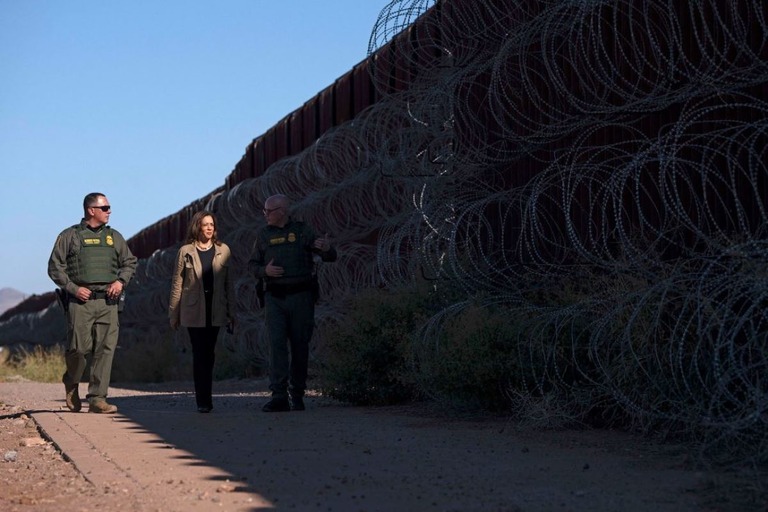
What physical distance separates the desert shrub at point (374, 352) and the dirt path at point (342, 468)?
123cm

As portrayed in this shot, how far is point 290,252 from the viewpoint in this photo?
1064 centimetres

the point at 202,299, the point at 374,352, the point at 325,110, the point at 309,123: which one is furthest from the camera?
the point at 309,123

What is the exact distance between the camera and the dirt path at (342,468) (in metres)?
5.62

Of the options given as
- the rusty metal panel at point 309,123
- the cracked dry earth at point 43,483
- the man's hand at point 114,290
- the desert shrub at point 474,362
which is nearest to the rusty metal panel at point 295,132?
the rusty metal panel at point 309,123

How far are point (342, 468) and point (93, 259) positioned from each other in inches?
192

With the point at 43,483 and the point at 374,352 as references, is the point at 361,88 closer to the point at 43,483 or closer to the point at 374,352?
the point at 374,352

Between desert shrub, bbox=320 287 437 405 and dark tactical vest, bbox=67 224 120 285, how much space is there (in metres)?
2.24

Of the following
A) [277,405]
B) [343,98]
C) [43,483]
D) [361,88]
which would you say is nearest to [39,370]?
[343,98]

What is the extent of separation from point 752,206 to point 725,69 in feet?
3.34

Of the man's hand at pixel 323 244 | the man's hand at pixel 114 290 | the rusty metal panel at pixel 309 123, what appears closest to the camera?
the man's hand at pixel 323 244

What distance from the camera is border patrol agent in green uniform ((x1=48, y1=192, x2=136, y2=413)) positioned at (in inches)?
424

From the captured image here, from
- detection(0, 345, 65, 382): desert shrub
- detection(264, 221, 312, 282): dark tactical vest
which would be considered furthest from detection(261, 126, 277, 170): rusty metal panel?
detection(264, 221, 312, 282): dark tactical vest

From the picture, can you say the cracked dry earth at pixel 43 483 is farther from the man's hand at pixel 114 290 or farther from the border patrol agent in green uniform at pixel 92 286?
the man's hand at pixel 114 290

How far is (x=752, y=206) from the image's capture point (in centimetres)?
833
